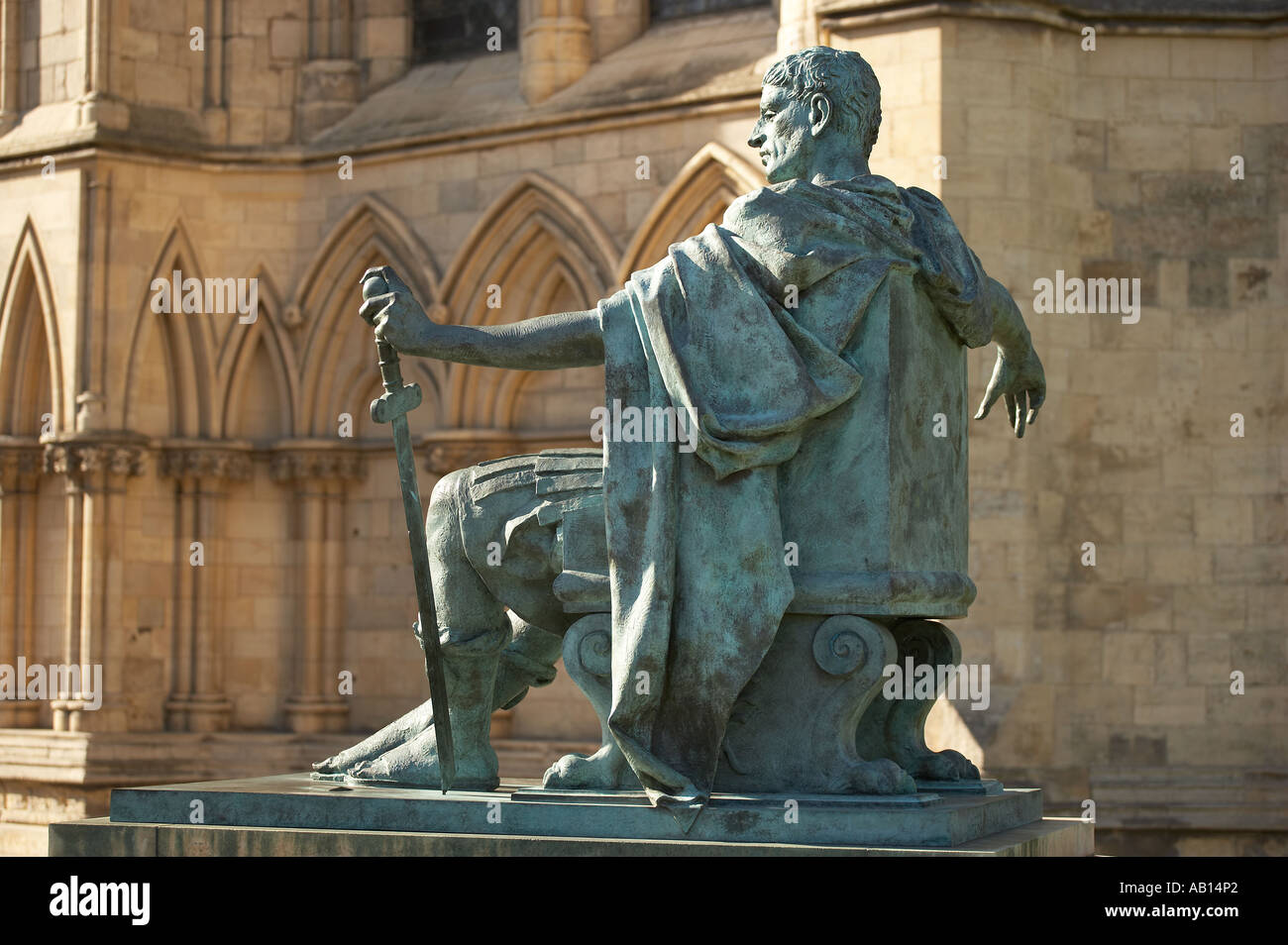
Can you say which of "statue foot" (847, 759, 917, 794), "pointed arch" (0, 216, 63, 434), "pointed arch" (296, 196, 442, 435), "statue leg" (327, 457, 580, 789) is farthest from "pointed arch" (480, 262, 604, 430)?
"statue foot" (847, 759, 917, 794)

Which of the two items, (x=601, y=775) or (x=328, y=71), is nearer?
(x=601, y=775)

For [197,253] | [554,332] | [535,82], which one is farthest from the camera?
[197,253]

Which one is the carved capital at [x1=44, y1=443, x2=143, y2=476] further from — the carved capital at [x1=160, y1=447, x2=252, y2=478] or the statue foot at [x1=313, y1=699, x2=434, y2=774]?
the statue foot at [x1=313, y1=699, x2=434, y2=774]

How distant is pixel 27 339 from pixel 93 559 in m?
1.50

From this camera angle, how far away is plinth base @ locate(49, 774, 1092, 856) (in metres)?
4.34

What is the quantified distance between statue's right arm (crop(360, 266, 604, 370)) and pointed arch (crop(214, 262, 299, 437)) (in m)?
9.06

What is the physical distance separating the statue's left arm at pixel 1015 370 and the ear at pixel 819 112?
1.98 ft

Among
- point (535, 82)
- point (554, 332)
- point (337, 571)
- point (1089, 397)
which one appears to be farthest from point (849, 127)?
point (337, 571)

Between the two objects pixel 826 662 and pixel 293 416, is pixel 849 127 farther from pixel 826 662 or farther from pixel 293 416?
pixel 293 416

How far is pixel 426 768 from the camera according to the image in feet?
16.3

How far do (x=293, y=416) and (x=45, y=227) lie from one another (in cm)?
182

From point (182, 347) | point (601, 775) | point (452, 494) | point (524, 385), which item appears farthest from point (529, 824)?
point (182, 347)

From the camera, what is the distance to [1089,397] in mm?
10523

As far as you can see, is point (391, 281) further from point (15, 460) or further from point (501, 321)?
point (15, 460)
